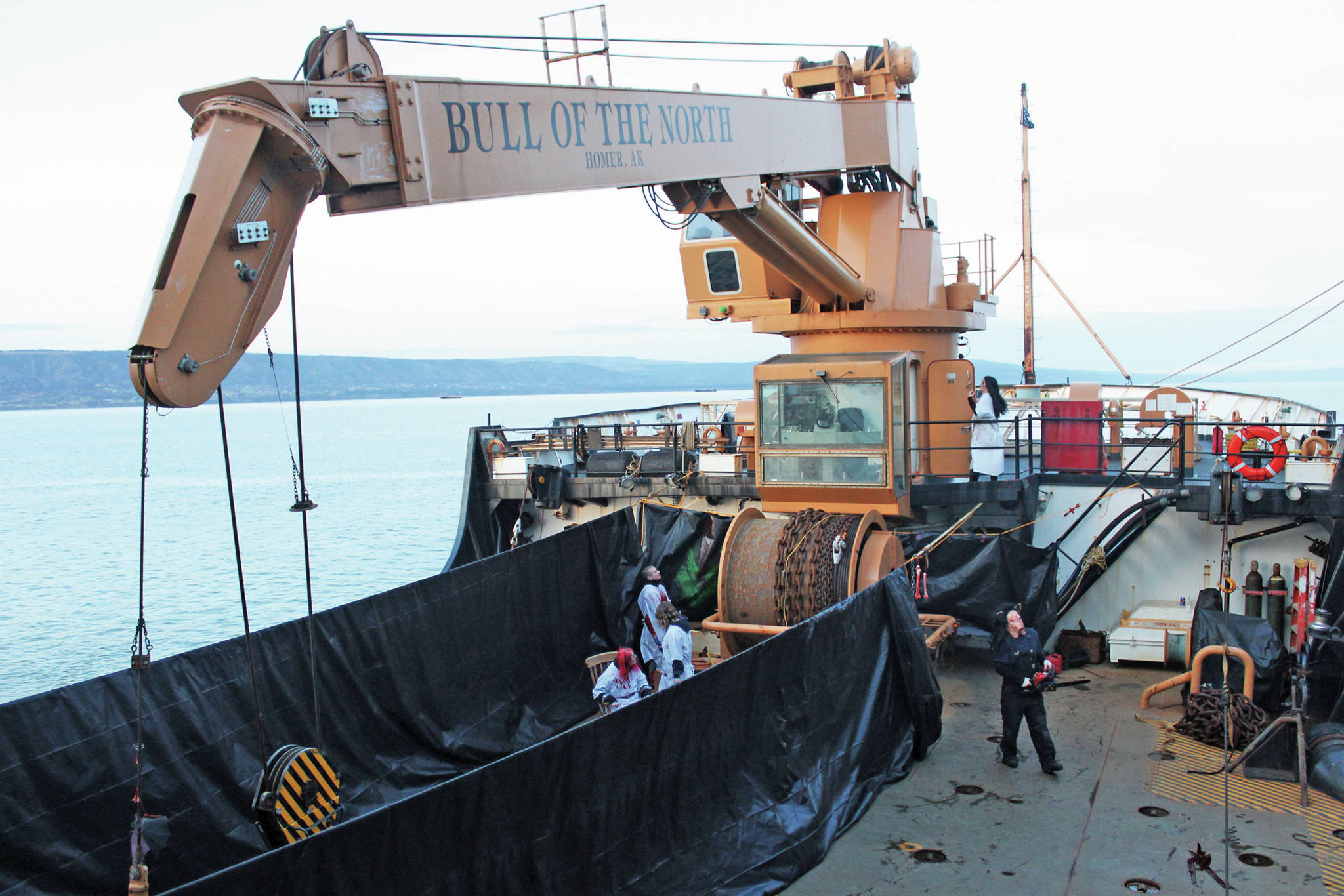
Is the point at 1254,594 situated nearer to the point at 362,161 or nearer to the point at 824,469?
the point at 824,469

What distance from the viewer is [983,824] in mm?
7855

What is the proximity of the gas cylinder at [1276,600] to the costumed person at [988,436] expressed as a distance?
3.22 m

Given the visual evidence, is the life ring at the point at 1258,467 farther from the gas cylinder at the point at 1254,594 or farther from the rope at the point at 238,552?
the rope at the point at 238,552

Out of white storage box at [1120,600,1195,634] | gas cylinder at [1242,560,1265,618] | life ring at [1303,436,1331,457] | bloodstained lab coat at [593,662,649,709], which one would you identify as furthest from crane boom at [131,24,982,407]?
life ring at [1303,436,1331,457]

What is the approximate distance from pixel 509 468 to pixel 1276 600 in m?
10.6

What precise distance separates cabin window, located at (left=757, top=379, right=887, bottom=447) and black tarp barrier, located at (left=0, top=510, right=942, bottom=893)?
2.72 m

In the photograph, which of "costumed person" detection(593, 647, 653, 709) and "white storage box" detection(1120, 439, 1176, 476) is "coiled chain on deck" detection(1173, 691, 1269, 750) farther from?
"costumed person" detection(593, 647, 653, 709)

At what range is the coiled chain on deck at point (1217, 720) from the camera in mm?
9156

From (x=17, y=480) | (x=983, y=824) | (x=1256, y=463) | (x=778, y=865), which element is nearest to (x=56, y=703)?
(x=778, y=865)

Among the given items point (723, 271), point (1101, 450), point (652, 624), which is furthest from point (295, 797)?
point (1101, 450)

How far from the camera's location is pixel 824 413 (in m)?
11.7

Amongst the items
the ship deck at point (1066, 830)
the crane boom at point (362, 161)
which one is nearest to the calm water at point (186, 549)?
the crane boom at point (362, 161)

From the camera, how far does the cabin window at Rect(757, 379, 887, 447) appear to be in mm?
11453

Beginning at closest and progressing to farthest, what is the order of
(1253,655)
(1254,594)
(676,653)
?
(676,653)
(1253,655)
(1254,594)
